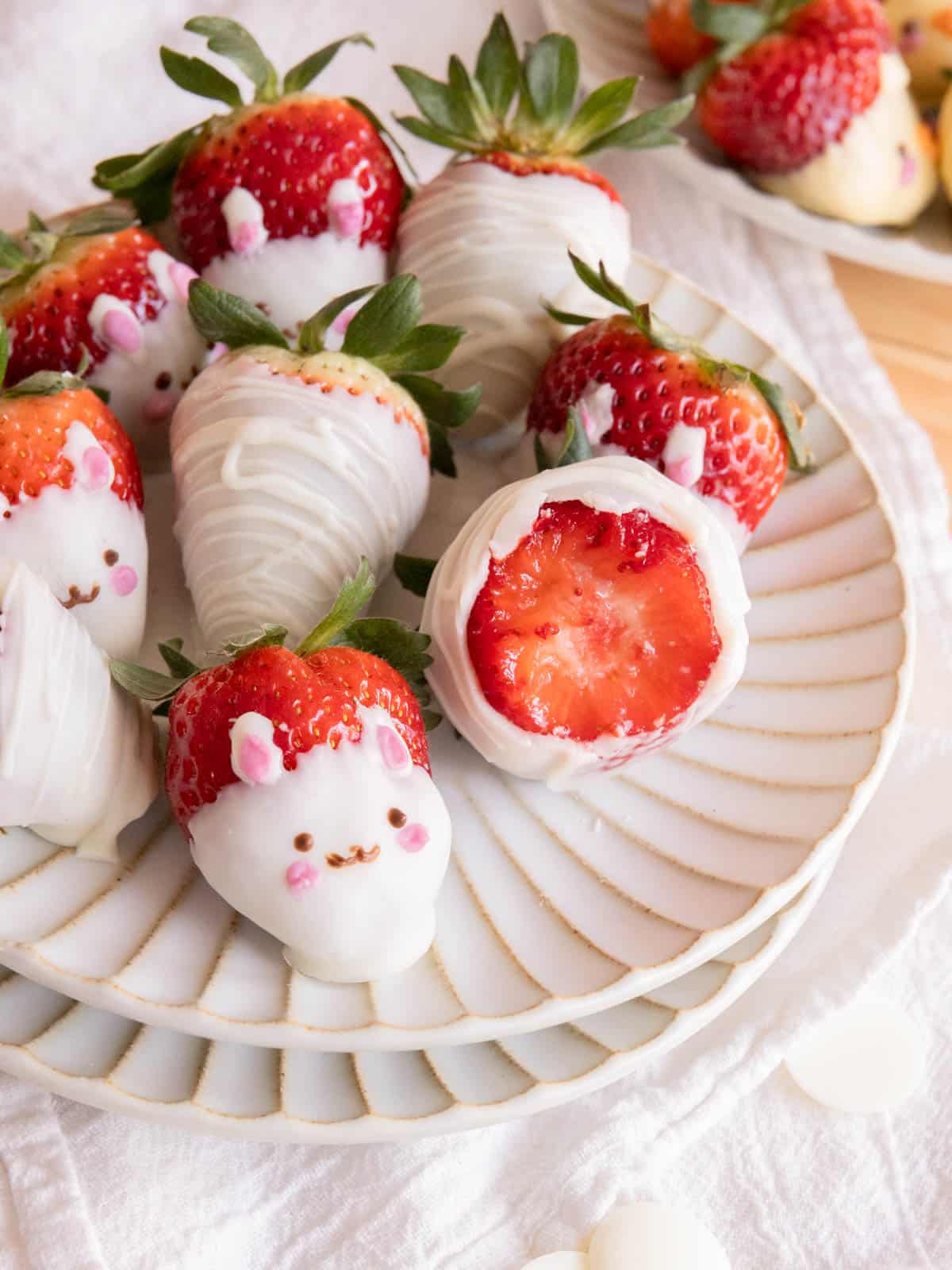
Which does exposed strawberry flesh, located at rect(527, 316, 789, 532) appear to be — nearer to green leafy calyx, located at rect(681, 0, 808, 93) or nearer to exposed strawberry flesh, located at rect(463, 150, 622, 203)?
exposed strawberry flesh, located at rect(463, 150, 622, 203)

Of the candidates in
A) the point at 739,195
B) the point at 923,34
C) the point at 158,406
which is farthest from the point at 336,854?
the point at 923,34

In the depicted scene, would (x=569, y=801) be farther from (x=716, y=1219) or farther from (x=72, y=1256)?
(x=72, y=1256)

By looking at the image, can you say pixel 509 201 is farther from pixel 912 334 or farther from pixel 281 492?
pixel 912 334

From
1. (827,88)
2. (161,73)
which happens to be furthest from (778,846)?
(161,73)

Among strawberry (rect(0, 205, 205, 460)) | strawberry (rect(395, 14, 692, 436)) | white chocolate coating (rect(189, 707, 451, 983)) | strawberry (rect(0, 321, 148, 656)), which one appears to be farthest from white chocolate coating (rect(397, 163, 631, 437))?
white chocolate coating (rect(189, 707, 451, 983))

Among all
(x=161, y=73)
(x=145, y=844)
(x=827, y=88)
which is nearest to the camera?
(x=145, y=844)
